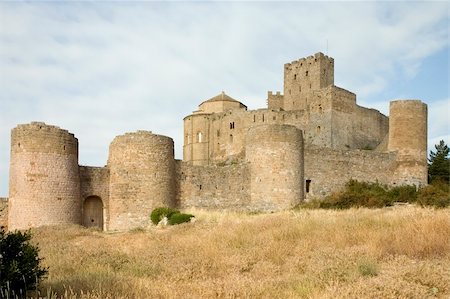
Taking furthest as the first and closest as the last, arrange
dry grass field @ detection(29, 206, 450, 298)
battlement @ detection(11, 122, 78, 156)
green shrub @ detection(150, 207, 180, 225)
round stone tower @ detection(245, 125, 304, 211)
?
round stone tower @ detection(245, 125, 304, 211) < green shrub @ detection(150, 207, 180, 225) < battlement @ detection(11, 122, 78, 156) < dry grass field @ detection(29, 206, 450, 298)

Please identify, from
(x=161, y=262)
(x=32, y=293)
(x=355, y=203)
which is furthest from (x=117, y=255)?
(x=355, y=203)

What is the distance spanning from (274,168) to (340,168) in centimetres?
614

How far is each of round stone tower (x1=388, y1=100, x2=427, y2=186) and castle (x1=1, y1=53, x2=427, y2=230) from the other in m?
0.06

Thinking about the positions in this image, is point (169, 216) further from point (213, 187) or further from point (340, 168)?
point (340, 168)

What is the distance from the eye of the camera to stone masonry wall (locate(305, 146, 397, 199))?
31562mm

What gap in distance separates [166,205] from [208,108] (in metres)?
26.5

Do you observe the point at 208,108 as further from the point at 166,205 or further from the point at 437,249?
the point at 437,249

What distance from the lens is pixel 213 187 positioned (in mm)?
28781

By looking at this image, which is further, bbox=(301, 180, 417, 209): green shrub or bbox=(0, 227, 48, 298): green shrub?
bbox=(301, 180, 417, 209): green shrub

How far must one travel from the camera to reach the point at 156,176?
2620cm

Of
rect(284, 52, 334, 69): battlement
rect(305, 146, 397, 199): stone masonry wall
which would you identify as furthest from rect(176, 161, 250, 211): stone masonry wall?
rect(284, 52, 334, 69): battlement

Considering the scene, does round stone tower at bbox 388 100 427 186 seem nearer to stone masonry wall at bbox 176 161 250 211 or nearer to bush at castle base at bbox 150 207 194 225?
stone masonry wall at bbox 176 161 250 211

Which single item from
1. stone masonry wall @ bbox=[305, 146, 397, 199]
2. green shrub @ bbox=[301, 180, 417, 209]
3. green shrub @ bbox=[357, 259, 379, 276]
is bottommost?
green shrub @ bbox=[357, 259, 379, 276]

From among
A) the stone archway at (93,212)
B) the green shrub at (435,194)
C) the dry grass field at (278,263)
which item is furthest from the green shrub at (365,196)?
the dry grass field at (278,263)
